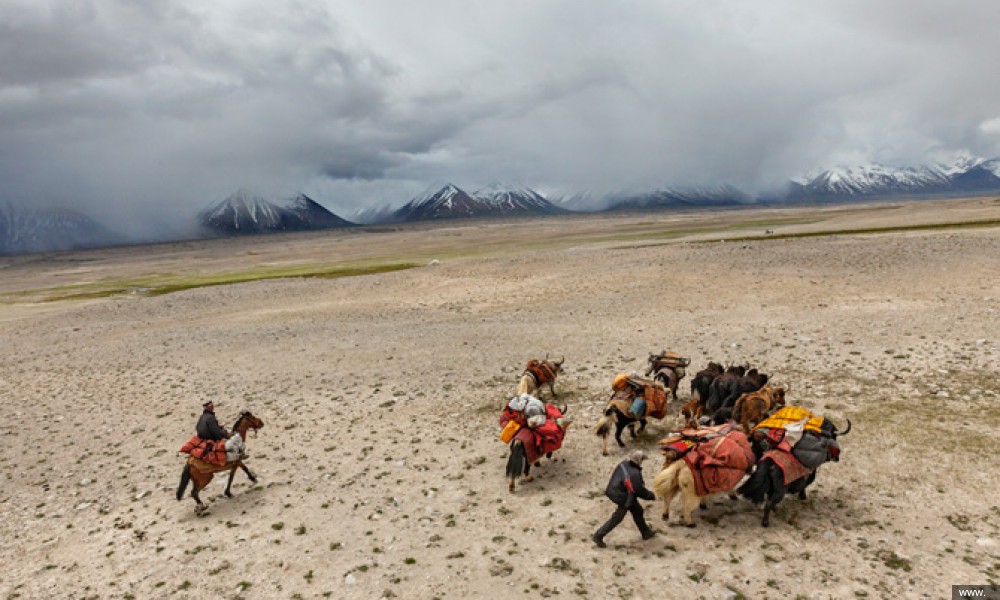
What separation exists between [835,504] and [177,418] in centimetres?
1810

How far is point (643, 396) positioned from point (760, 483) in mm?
3606

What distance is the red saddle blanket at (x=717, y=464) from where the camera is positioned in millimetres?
8641

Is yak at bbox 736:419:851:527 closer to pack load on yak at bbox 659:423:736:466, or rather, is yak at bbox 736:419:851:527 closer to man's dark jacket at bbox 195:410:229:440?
pack load on yak at bbox 659:423:736:466

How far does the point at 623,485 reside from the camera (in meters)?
8.55

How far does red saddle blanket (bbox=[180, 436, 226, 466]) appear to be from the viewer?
35.9 ft

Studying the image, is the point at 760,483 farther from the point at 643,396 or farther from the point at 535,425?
the point at 535,425

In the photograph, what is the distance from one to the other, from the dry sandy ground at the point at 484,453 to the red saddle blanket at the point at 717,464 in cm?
84

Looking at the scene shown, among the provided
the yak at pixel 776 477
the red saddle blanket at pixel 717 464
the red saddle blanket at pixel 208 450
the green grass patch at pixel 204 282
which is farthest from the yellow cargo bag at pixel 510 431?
the green grass patch at pixel 204 282

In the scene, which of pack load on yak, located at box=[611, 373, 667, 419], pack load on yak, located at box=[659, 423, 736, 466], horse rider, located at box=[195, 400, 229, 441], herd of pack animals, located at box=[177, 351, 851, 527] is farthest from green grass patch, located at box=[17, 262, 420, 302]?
pack load on yak, located at box=[659, 423, 736, 466]

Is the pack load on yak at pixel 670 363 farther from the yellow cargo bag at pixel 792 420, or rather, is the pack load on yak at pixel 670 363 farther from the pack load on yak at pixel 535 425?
the yellow cargo bag at pixel 792 420

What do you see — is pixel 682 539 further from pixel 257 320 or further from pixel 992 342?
pixel 257 320

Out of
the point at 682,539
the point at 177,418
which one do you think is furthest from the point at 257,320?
the point at 682,539

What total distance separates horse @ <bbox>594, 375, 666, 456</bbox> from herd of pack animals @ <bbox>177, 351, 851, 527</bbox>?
22mm

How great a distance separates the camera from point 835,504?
934 centimetres
